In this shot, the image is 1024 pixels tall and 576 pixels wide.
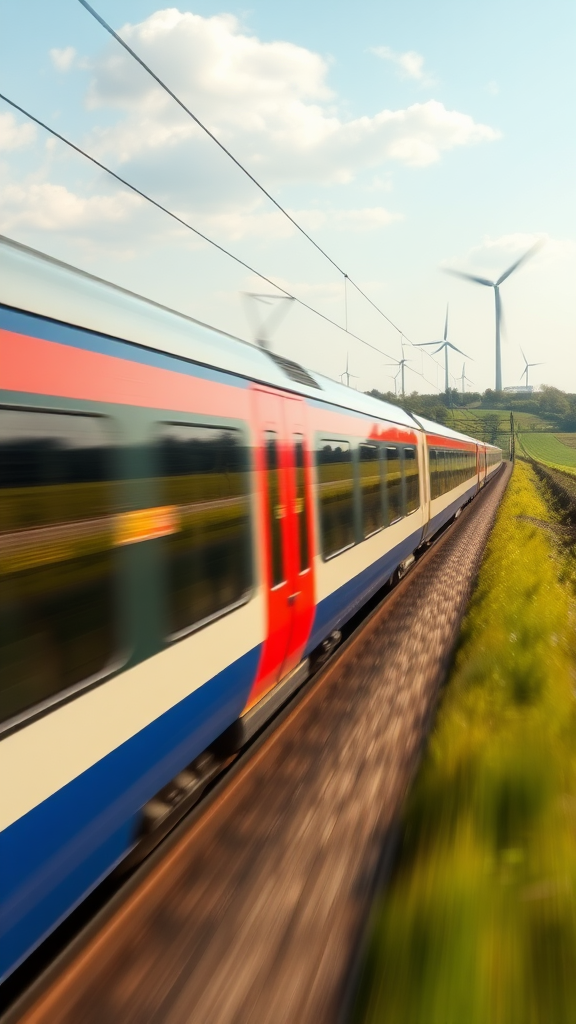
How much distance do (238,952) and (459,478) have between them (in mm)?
20395

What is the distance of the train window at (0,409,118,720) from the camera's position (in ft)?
8.67

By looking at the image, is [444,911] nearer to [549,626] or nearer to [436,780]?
[436,780]

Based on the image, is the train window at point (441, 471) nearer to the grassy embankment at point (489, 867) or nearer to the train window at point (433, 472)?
the train window at point (433, 472)

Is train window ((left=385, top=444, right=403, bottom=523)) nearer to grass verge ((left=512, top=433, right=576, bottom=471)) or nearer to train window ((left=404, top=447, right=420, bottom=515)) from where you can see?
train window ((left=404, top=447, right=420, bottom=515))

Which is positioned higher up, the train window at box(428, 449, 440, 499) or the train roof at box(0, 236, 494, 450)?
the train roof at box(0, 236, 494, 450)

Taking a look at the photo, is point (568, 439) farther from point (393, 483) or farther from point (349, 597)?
point (349, 597)

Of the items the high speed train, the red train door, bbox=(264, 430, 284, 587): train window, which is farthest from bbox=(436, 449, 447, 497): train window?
bbox=(264, 430, 284, 587): train window

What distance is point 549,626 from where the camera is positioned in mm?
7258

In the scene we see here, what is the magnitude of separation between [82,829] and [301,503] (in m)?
3.33

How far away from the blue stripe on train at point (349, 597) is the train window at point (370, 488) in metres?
0.48

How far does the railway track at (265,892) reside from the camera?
3.12m

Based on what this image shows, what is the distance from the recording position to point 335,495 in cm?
714

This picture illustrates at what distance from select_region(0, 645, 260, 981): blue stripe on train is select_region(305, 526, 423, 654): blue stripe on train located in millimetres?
2391

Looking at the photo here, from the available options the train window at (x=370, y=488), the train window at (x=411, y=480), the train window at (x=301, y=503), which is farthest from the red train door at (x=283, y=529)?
the train window at (x=411, y=480)
